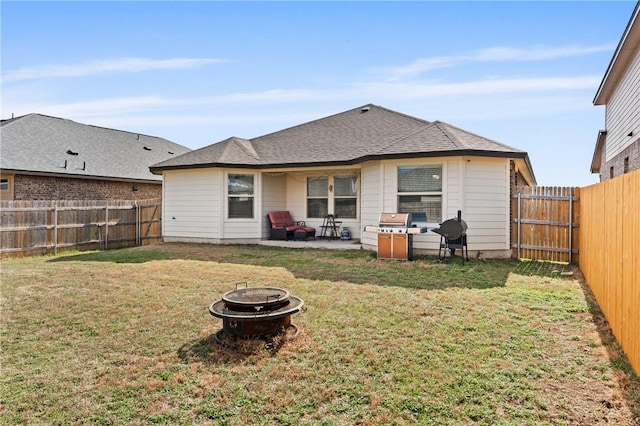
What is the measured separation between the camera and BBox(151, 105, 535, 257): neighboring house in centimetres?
956

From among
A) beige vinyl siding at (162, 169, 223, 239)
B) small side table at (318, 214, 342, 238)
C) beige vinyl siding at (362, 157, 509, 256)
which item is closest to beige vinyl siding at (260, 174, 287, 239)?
beige vinyl siding at (162, 169, 223, 239)

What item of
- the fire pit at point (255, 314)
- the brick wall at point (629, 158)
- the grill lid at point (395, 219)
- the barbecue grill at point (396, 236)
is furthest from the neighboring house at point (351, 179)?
the fire pit at point (255, 314)

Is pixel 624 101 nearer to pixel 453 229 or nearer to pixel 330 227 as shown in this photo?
pixel 453 229

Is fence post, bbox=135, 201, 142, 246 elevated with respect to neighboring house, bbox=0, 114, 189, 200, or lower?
lower

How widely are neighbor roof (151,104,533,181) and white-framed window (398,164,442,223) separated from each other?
506 millimetres

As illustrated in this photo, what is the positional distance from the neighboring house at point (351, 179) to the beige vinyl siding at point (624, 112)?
2.45m

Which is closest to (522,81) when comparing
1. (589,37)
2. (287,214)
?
(589,37)

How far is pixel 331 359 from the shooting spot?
3625 mm

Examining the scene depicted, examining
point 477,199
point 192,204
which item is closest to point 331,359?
point 477,199

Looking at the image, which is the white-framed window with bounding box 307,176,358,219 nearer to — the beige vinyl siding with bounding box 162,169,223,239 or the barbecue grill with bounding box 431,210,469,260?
the beige vinyl siding with bounding box 162,169,223,239

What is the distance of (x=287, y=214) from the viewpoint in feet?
44.4

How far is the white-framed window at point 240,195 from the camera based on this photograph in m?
12.8

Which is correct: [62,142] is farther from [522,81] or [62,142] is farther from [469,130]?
[522,81]

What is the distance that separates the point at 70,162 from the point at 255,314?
1571 cm
